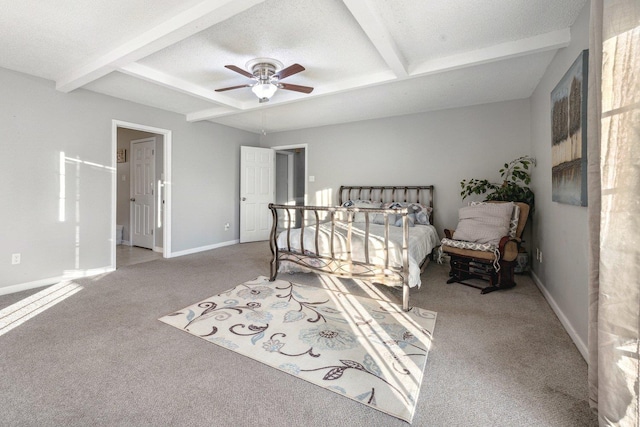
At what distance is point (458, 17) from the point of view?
221 cm

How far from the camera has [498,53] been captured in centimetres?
261

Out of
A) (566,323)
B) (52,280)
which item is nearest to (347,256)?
(566,323)

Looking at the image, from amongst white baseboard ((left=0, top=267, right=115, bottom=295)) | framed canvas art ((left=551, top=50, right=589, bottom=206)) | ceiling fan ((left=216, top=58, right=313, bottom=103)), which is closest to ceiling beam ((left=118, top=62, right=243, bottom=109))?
ceiling fan ((left=216, top=58, right=313, bottom=103))

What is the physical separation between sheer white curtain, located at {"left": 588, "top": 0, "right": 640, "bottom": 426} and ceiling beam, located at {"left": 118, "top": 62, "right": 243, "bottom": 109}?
3.69 metres

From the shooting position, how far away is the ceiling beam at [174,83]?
2.97 meters

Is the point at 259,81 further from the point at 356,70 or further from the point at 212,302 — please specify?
the point at 212,302

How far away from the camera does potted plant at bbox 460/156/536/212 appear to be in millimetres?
3723

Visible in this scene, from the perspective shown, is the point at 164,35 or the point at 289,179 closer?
the point at 164,35

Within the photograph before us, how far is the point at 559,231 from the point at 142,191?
645cm

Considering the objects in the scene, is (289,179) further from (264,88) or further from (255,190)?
(264,88)

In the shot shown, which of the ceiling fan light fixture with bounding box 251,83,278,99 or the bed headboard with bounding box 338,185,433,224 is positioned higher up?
the ceiling fan light fixture with bounding box 251,83,278,99

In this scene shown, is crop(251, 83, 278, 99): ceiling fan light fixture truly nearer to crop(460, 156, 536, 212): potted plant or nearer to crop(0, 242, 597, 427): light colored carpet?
crop(0, 242, 597, 427): light colored carpet

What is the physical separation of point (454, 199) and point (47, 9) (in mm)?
5036

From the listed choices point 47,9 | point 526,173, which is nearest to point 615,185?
point 526,173
